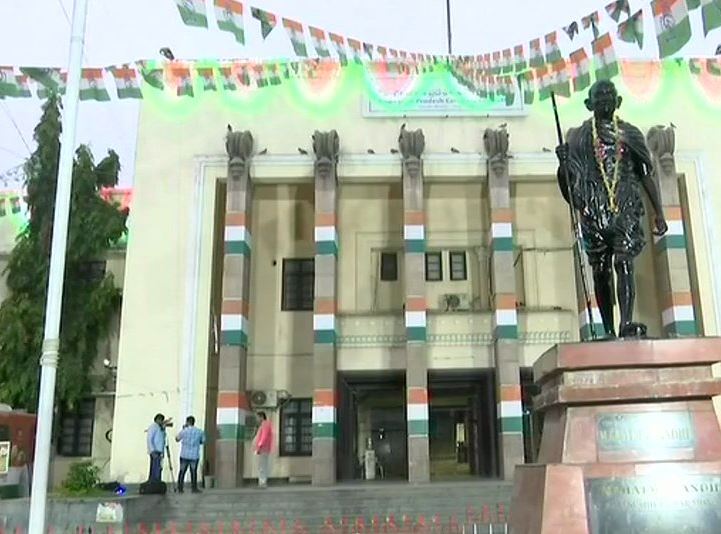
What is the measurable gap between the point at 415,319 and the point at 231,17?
987 cm

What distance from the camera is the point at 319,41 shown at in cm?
1302

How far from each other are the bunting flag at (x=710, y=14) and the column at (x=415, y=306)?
948cm

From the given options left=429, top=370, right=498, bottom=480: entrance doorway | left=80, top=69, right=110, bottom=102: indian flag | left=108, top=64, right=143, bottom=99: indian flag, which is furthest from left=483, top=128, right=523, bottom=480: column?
left=80, top=69, right=110, bottom=102: indian flag

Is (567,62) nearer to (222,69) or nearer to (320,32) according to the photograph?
(320,32)

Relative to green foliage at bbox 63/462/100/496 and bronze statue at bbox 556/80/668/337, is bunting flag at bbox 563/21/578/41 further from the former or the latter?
green foliage at bbox 63/462/100/496

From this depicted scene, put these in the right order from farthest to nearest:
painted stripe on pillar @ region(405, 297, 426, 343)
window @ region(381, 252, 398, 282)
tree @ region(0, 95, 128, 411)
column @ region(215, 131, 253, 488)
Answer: window @ region(381, 252, 398, 282)
tree @ region(0, 95, 128, 411)
painted stripe on pillar @ region(405, 297, 426, 343)
column @ region(215, 131, 253, 488)

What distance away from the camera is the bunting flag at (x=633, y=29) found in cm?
1197

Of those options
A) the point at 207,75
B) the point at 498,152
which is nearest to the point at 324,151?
the point at 207,75

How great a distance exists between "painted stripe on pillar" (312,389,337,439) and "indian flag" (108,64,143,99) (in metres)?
8.40

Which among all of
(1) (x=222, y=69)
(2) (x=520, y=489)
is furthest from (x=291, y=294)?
(2) (x=520, y=489)

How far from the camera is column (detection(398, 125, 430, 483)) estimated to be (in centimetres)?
1838

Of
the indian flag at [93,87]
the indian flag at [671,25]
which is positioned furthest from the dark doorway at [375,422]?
the indian flag at [671,25]

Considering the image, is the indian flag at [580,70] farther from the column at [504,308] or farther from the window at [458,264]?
the window at [458,264]

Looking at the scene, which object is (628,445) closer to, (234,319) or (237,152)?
(234,319)
